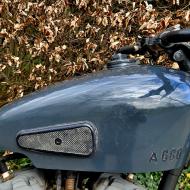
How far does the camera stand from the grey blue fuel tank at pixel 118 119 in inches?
72.8

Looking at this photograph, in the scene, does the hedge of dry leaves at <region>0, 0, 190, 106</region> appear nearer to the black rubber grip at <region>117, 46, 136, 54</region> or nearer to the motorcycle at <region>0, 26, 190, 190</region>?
the black rubber grip at <region>117, 46, 136, 54</region>

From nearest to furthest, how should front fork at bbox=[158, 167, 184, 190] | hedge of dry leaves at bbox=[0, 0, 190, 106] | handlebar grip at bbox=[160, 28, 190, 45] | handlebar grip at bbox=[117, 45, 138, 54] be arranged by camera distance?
handlebar grip at bbox=[160, 28, 190, 45], front fork at bbox=[158, 167, 184, 190], handlebar grip at bbox=[117, 45, 138, 54], hedge of dry leaves at bbox=[0, 0, 190, 106]

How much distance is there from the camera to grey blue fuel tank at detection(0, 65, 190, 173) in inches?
72.8

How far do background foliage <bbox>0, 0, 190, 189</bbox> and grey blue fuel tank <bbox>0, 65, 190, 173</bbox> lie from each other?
268cm

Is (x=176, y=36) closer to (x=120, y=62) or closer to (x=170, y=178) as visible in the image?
(x=120, y=62)

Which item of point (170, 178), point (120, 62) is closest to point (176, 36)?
point (120, 62)

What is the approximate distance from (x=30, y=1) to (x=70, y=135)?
3092mm

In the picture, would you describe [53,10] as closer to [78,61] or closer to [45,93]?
[78,61]

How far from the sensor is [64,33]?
4.78 metres

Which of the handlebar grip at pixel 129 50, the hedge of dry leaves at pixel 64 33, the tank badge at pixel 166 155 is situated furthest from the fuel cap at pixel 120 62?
the hedge of dry leaves at pixel 64 33

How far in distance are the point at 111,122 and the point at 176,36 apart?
35 centimetres

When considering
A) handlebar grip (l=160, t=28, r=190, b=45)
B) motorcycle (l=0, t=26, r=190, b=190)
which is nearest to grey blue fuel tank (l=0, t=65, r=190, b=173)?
motorcycle (l=0, t=26, r=190, b=190)

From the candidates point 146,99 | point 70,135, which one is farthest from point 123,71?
point 70,135

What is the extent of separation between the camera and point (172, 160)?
1.92m
